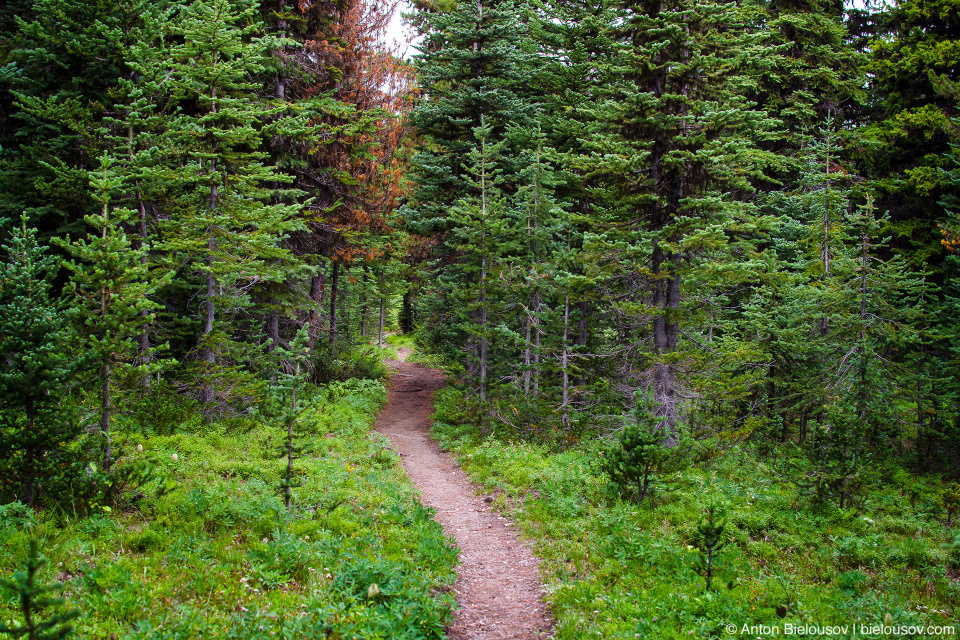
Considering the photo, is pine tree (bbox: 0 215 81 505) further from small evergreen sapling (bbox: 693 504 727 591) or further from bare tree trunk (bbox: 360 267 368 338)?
bare tree trunk (bbox: 360 267 368 338)

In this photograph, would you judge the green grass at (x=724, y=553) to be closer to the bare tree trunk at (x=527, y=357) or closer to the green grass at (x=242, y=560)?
the green grass at (x=242, y=560)

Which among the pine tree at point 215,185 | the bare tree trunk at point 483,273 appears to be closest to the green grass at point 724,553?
the bare tree trunk at point 483,273

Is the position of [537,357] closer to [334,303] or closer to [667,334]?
[667,334]

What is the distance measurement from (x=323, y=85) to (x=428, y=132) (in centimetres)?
449

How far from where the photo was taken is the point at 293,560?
6.41 meters

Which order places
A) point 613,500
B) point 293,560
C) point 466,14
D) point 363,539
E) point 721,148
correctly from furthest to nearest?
point 466,14, point 721,148, point 613,500, point 363,539, point 293,560

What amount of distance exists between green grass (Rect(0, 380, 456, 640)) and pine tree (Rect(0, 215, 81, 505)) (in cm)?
72

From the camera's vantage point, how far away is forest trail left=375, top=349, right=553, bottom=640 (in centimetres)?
652

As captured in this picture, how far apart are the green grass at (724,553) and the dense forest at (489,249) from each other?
0.18m

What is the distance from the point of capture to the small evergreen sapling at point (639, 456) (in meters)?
9.27

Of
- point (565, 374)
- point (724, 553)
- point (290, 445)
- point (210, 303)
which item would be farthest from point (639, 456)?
point (210, 303)

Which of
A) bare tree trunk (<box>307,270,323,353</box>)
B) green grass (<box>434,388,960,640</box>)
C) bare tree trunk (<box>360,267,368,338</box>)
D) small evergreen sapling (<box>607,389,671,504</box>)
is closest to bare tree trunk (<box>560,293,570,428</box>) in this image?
green grass (<box>434,388,960,640</box>)

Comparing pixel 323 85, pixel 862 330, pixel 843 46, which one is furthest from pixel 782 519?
pixel 843 46

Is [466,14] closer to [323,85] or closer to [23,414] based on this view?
[323,85]
